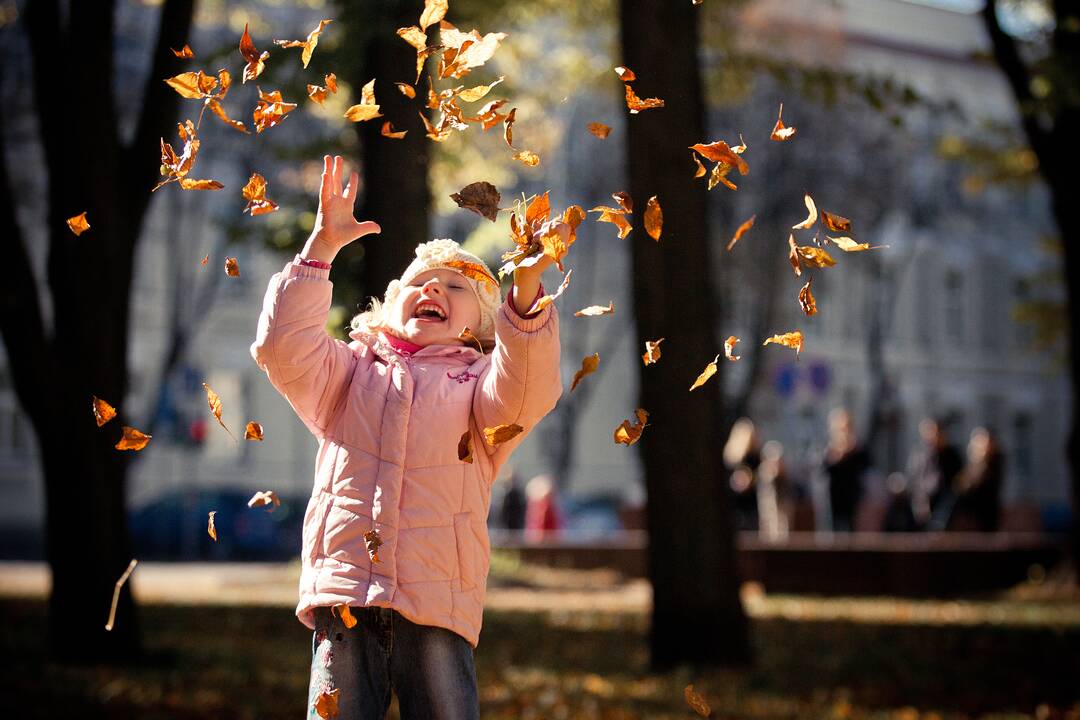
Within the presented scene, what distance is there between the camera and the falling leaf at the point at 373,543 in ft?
13.6

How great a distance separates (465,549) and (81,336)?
6.45 m

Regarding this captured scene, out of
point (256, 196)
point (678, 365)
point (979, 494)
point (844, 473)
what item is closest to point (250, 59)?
point (256, 196)

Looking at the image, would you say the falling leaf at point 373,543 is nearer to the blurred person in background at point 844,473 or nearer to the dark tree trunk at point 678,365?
the dark tree trunk at point 678,365

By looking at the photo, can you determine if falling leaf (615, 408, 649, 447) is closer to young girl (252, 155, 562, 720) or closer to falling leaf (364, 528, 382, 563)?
young girl (252, 155, 562, 720)

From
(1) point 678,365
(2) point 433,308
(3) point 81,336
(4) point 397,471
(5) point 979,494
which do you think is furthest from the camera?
(5) point 979,494

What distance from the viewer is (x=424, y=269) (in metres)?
4.48

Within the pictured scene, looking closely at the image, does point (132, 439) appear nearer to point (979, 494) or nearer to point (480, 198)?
point (480, 198)

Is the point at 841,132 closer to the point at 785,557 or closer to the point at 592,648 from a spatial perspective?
the point at 785,557

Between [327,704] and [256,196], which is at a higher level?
[256,196]

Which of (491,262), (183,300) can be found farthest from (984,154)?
(183,300)

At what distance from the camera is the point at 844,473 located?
817 inches

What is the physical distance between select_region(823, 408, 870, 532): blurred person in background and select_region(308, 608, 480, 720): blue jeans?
16860 mm

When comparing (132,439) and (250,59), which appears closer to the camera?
(250,59)

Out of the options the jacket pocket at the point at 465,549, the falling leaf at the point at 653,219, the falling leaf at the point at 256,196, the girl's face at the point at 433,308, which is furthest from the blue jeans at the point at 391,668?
the falling leaf at the point at 653,219
